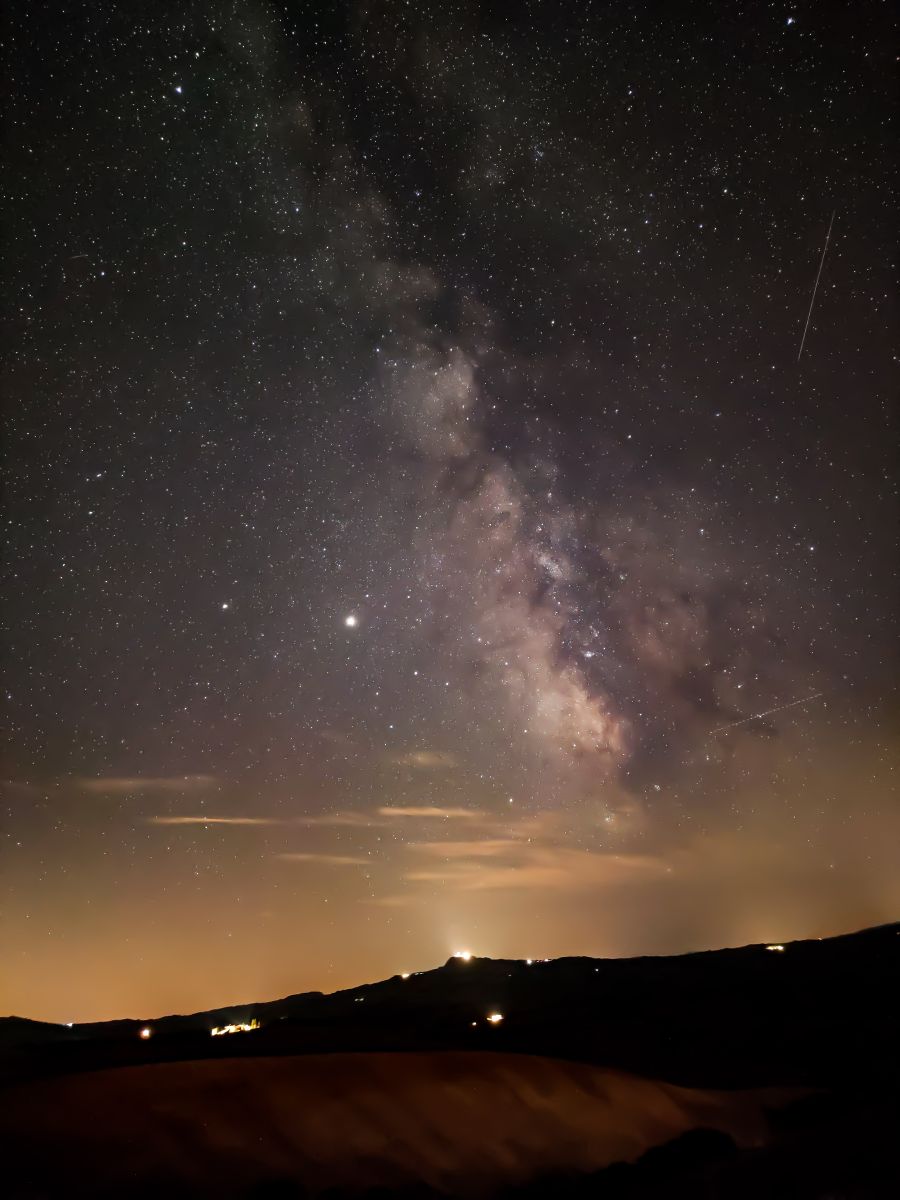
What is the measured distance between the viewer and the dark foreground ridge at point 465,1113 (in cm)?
779

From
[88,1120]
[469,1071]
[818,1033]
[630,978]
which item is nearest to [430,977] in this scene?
[630,978]

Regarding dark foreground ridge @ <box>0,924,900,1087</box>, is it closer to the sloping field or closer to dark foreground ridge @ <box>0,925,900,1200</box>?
dark foreground ridge @ <box>0,925,900,1200</box>

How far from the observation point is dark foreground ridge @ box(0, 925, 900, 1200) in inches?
307

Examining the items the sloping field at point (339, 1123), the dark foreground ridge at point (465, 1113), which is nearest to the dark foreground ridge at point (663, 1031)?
the dark foreground ridge at point (465, 1113)

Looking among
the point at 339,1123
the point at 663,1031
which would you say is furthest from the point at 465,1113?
the point at 663,1031

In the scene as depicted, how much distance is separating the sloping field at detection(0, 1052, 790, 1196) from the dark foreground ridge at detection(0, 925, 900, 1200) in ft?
0.09

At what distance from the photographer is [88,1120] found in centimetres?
852

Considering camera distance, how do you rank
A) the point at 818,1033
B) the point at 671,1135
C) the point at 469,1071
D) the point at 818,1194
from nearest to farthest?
the point at 818,1194 → the point at 671,1135 → the point at 469,1071 → the point at 818,1033

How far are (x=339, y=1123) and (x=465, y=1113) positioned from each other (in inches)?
70.8

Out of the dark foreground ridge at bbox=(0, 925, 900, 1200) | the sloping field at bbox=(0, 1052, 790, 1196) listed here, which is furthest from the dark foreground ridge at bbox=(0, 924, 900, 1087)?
the sloping field at bbox=(0, 1052, 790, 1196)

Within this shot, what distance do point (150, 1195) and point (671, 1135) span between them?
6.73m

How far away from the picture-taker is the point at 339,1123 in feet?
29.8

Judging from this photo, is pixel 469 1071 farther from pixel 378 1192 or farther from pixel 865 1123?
pixel 865 1123

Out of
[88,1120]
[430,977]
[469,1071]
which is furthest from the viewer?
[430,977]
